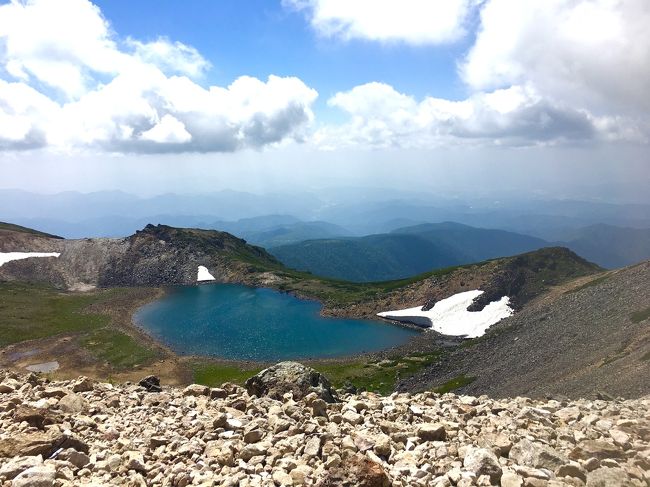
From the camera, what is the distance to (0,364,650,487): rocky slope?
1081 centimetres

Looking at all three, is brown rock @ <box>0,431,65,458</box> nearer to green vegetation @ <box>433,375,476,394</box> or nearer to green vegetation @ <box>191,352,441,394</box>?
green vegetation @ <box>433,375,476,394</box>

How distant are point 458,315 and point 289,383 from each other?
3941 inches

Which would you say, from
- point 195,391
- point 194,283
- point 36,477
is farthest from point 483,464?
point 194,283

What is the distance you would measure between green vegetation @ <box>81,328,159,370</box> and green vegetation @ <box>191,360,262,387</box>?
419 inches

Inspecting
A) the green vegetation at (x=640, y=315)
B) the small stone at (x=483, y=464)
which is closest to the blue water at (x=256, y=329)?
the green vegetation at (x=640, y=315)

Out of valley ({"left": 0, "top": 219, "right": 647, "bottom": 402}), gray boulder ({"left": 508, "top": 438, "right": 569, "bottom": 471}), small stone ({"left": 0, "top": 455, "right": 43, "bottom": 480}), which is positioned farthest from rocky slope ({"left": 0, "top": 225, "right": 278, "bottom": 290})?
gray boulder ({"left": 508, "top": 438, "right": 569, "bottom": 471})

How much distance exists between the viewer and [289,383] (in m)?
21.1

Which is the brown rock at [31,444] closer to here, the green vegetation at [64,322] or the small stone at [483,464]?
the small stone at [483,464]

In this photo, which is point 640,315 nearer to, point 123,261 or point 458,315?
point 458,315

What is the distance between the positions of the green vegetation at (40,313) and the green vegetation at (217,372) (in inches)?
1456

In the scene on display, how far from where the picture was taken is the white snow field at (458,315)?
10594 centimetres

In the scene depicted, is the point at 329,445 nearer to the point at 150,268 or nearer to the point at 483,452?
the point at 483,452

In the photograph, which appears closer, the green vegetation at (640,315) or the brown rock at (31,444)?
the brown rock at (31,444)

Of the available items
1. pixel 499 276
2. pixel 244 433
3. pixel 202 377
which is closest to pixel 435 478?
pixel 244 433
